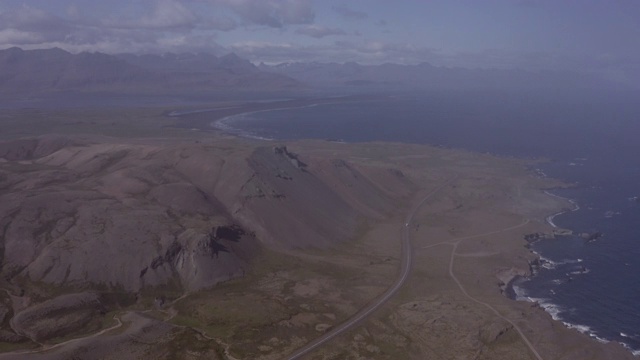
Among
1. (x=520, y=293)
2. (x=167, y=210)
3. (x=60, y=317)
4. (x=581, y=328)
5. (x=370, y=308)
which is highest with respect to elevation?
(x=167, y=210)

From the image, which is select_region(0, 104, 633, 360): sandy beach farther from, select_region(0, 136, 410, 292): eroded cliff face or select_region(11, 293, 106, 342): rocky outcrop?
select_region(11, 293, 106, 342): rocky outcrop

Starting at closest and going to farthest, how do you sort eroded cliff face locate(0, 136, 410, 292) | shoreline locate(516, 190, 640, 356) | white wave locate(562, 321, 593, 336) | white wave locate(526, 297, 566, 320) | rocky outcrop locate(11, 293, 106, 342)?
rocky outcrop locate(11, 293, 106, 342), shoreline locate(516, 190, 640, 356), white wave locate(562, 321, 593, 336), white wave locate(526, 297, 566, 320), eroded cliff face locate(0, 136, 410, 292)

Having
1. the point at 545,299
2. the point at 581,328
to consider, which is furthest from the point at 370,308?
the point at 581,328

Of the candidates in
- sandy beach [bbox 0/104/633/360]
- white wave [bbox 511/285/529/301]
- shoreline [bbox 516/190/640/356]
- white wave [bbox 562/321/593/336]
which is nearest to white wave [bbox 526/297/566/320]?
shoreline [bbox 516/190/640/356]

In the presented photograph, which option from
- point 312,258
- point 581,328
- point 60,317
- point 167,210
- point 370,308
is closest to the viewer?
point 60,317

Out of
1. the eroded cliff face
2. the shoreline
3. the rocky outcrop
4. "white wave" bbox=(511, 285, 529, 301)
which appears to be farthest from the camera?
"white wave" bbox=(511, 285, 529, 301)

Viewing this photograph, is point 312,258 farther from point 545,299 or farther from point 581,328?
point 581,328

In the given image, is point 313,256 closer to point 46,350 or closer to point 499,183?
point 46,350

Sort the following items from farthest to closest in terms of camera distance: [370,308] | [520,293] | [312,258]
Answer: [312,258]
[520,293]
[370,308]
